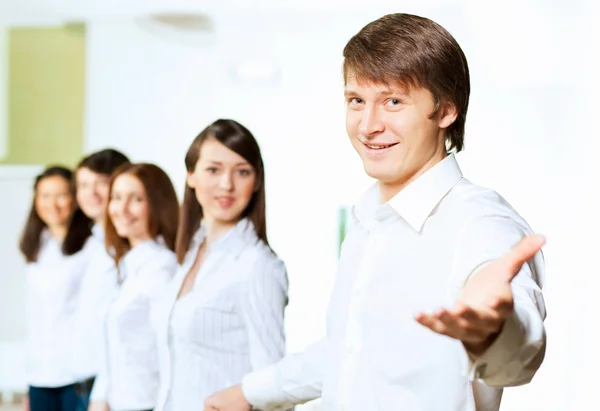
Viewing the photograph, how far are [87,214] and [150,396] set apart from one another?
1164mm

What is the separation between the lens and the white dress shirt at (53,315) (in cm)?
358

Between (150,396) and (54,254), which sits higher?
(54,254)

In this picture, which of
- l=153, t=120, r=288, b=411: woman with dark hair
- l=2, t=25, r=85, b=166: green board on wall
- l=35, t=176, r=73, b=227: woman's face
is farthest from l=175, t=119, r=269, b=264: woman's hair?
l=2, t=25, r=85, b=166: green board on wall

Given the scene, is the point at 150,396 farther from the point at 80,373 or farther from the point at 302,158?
the point at 302,158

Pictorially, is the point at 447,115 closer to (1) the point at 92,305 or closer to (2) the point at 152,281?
(2) the point at 152,281

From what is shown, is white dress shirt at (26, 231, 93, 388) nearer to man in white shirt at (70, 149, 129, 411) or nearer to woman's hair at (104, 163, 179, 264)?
man in white shirt at (70, 149, 129, 411)

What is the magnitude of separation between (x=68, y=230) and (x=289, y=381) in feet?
7.25

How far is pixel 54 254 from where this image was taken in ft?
12.3

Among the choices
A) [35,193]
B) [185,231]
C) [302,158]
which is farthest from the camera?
[302,158]

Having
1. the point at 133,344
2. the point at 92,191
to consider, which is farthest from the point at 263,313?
the point at 92,191

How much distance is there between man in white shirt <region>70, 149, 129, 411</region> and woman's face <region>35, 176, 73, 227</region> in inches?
6.5

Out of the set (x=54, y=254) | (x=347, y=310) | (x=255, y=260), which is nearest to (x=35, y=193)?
(x=54, y=254)

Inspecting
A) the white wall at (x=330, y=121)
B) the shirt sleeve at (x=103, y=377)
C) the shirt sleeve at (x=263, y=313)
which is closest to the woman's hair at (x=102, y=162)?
the shirt sleeve at (x=103, y=377)

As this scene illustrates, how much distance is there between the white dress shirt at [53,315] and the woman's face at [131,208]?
0.68 meters
